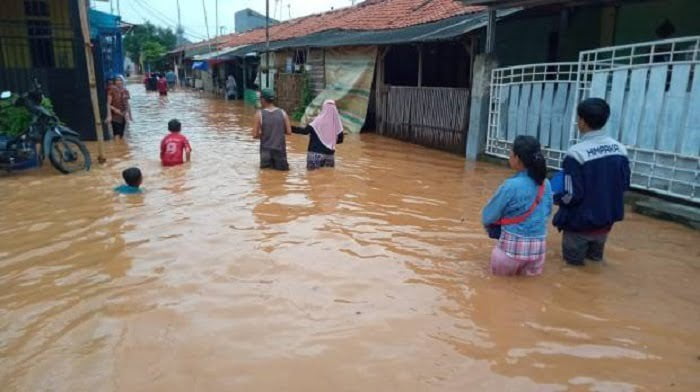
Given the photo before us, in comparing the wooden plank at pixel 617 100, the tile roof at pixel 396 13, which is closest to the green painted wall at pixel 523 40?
the tile roof at pixel 396 13

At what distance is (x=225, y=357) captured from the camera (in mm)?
2898

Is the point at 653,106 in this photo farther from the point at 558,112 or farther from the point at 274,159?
the point at 274,159

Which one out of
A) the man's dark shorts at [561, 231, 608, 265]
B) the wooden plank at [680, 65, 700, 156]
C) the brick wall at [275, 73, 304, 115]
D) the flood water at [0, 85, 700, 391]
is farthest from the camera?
the brick wall at [275, 73, 304, 115]

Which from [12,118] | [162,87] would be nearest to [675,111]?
[12,118]

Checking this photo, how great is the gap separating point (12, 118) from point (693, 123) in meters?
9.49

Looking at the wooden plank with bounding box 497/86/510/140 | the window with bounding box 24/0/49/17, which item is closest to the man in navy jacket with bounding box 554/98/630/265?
the wooden plank with bounding box 497/86/510/140

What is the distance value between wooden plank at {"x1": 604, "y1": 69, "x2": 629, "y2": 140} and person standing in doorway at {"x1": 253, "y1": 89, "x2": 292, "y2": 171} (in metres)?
4.73

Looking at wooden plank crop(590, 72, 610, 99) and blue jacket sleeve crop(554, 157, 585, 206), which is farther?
wooden plank crop(590, 72, 610, 99)

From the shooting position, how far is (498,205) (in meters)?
3.77

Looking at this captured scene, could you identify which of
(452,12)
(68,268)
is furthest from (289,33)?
(68,268)

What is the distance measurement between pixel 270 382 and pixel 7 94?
7.55m

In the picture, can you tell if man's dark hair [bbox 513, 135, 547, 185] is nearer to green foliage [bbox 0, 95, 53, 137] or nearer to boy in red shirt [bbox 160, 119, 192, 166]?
boy in red shirt [bbox 160, 119, 192, 166]

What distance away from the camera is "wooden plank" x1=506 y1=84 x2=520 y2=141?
8.92m

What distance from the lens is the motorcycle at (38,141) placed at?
7734 millimetres
